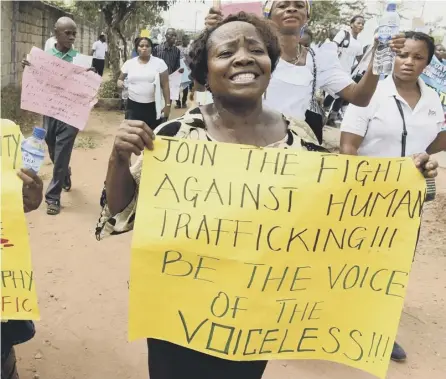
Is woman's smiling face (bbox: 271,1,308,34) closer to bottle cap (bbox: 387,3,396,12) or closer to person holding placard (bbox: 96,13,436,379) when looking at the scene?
bottle cap (bbox: 387,3,396,12)

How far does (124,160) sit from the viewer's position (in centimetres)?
156

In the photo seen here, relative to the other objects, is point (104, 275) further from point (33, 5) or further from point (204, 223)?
point (33, 5)

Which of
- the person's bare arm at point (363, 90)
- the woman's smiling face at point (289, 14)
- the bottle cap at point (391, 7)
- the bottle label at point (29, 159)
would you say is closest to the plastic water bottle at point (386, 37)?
the bottle cap at point (391, 7)

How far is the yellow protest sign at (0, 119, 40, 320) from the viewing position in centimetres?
173

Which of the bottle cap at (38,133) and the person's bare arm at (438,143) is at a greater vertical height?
the bottle cap at (38,133)

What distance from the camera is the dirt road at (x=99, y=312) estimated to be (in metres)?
2.91

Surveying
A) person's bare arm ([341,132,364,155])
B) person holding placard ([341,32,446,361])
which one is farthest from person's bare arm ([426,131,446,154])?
person's bare arm ([341,132,364,155])

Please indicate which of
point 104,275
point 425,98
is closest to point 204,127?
point 425,98

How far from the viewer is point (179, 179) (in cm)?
158

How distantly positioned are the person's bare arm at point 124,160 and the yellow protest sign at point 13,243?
13.3 inches

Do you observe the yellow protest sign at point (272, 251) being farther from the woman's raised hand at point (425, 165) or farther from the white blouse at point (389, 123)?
the white blouse at point (389, 123)

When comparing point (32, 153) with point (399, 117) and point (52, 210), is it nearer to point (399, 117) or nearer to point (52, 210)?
point (399, 117)

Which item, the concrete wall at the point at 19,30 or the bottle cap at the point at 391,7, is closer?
the bottle cap at the point at 391,7

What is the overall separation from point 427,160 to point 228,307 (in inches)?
32.7
